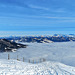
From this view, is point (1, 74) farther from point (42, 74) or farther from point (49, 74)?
point (49, 74)

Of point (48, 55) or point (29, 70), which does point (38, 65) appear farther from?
point (48, 55)

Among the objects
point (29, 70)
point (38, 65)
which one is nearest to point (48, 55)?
point (38, 65)

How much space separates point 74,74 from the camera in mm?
11688

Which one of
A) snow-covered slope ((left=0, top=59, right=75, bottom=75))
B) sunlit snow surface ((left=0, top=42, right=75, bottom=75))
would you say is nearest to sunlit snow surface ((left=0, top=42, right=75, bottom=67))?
sunlit snow surface ((left=0, top=42, right=75, bottom=75))

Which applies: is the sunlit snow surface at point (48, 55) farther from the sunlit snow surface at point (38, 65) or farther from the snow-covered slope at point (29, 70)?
the snow-covered slope at point (29, 70)

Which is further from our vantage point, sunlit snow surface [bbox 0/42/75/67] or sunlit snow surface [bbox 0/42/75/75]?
sunlit snow surface [bbox 0/42/75/67]

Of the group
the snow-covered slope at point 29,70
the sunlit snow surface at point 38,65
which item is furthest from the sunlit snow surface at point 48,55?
the snow-covered slope at point 29,70

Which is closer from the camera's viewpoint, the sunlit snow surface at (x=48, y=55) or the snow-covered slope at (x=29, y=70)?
the snow-covered slope at (x=29, y=70)

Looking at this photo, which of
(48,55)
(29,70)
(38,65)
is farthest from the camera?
(48,55)

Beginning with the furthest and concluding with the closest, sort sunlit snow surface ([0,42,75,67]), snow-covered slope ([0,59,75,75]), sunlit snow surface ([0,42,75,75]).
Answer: sunlit snow surface ([0,42,75,67]) → sunlit snow surface ([0,42,75,75]) → snow-covered slope ([0,59,75,75])

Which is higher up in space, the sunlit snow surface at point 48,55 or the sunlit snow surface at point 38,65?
the sunlit snow surface at point 38,65

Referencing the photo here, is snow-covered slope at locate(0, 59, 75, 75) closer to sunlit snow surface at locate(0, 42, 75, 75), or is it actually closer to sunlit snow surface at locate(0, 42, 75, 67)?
sunlit snow surface at locate(0, 42, 75, 75)

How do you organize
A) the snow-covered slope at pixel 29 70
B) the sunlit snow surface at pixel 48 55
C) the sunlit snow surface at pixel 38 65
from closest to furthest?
the snow-covered slope at pixel 29 70 < the sunlit snow surface at pixel 38 65 < the sunlit snow surface at pixel 48 55

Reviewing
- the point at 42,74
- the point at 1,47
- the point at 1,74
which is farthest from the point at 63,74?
the point at 1,47
